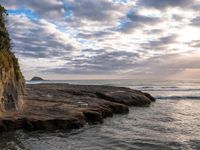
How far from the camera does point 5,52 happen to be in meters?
22.9

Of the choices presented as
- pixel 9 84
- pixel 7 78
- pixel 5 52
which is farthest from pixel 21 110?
pixel 5 52

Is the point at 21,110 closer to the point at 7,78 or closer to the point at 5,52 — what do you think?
the point at 7,78

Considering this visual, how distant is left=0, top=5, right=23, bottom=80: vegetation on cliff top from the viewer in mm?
21812

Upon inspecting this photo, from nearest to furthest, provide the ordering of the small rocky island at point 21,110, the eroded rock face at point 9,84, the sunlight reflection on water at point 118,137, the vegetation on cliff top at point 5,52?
1. the sunlight reflection on water at point 118,137
2. the small rocky island at point 21,110
3. the eroded rock face at point 9,84
4. the vegetation on cliff top at point 5,52

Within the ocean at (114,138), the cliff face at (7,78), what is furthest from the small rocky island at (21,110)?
the ocean at (114,138)

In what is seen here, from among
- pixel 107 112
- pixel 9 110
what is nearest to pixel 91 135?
pixel 9 110

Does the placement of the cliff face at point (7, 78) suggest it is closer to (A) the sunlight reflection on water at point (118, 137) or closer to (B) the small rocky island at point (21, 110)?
(B) the small rocky island at point (21, 110)

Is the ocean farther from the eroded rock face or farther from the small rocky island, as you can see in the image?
the eroded rock face

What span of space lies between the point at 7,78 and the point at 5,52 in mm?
2031

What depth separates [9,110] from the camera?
70.7ft

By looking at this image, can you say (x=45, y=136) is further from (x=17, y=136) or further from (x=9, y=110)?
(x=9, y=110)

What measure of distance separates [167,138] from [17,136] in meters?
8.73

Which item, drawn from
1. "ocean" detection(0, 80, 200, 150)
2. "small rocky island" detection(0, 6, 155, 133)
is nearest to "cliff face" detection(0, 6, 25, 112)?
"small rocky island" detection(0, 6, 155, 133)

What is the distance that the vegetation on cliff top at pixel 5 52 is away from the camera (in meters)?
21.8
